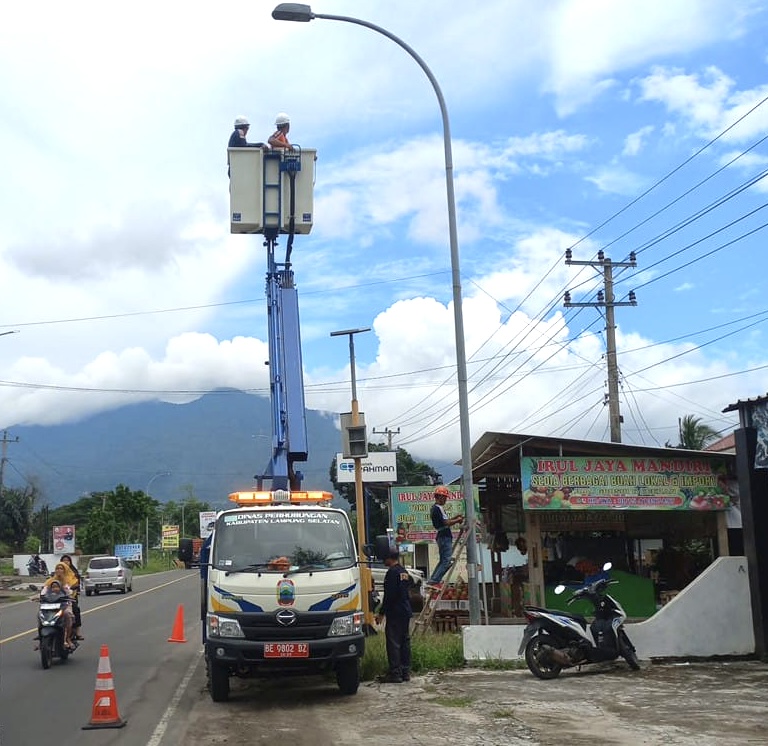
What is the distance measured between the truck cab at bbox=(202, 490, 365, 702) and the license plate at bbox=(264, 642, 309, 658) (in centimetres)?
1

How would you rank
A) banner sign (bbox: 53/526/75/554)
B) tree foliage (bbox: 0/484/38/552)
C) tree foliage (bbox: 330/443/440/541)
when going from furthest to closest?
tree foliage (bbox: 0/484/38/552) < tree foliage (bbox: 330/443/440/541) < banner sign (bbox: 53/526/75/554)

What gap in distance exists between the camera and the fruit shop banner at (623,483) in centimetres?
1780

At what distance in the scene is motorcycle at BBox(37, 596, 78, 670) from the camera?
14.5 metres

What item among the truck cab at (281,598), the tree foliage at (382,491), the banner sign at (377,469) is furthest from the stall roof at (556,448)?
the tree foliage at (382,491)

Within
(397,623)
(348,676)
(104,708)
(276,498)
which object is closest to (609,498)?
(397,623)

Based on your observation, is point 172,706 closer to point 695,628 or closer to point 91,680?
point 91,680

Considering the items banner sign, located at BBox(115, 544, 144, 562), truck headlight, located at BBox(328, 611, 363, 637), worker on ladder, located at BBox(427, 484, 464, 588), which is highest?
worker on ladder, located at BBox(427, 484, 464, 588)

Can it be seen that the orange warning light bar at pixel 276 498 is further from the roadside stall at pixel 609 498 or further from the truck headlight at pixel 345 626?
the roadside stall at pixel 609 498

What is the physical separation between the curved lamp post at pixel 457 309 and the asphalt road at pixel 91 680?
4.52 meters

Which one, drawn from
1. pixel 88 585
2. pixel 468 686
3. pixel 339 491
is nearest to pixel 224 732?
pixel 468 686

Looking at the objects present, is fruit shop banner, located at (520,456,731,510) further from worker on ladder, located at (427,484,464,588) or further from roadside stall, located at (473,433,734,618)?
worker on ladder, located at (427,484,464,588)

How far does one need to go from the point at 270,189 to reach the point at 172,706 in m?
10.6

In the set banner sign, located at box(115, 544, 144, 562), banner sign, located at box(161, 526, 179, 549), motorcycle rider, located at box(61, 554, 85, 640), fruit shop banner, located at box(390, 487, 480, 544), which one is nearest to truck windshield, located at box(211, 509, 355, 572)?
motorcycle rider, located at box(61, 554, 85, 640)

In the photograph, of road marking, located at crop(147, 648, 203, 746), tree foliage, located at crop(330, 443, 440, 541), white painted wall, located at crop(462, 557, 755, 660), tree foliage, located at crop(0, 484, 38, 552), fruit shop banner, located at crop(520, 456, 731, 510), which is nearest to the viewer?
road marking, located at crop(147, 648, 203, 746)
